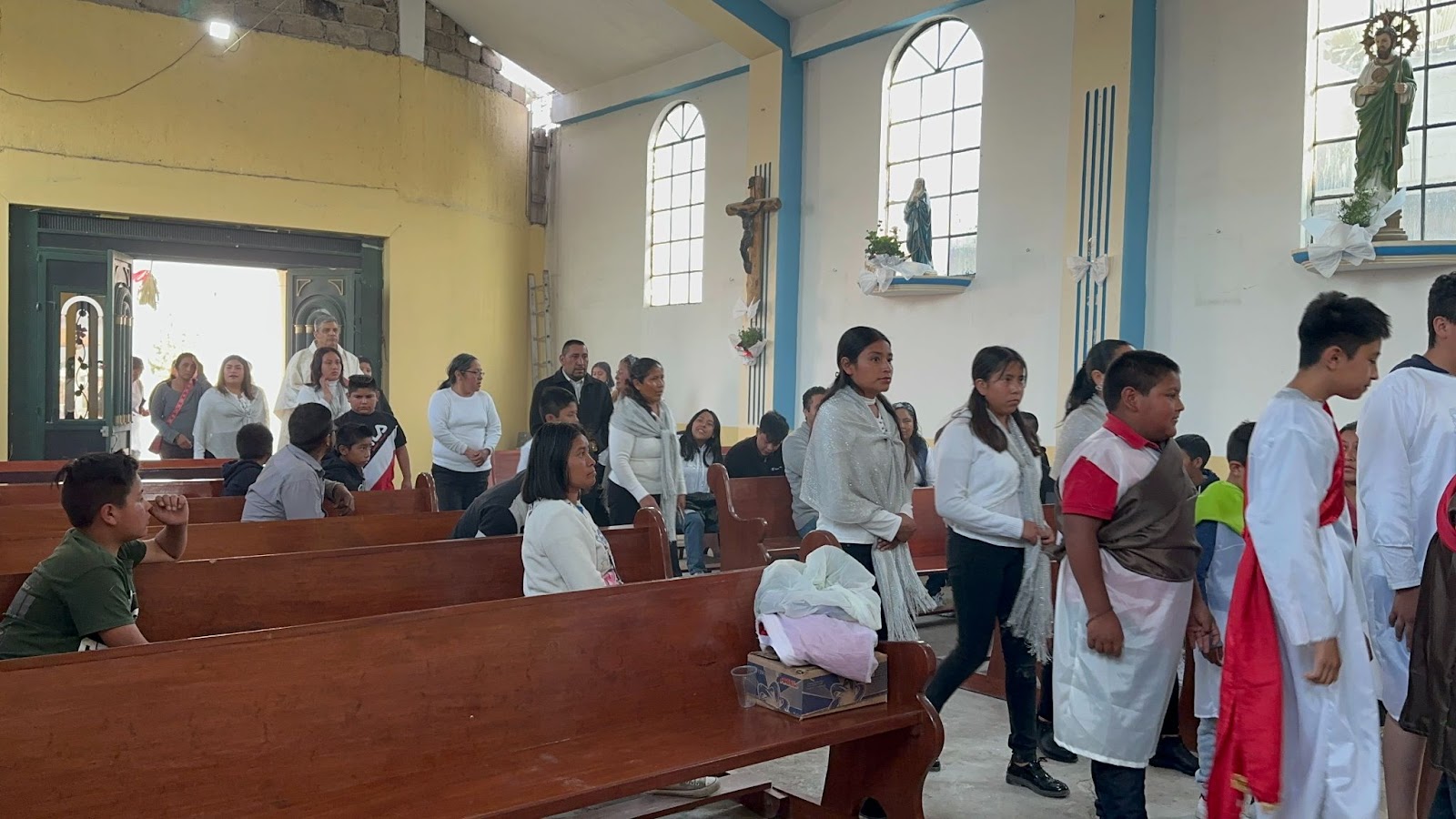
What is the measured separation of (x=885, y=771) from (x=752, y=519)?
3.08 m

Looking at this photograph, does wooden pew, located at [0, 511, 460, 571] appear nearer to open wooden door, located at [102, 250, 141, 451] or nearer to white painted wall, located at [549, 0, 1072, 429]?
white painted wall, located at [549, 0, 1072, 429]

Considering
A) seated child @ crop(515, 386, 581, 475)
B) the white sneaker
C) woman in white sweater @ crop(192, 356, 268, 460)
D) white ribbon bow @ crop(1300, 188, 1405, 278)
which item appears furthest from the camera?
woman in white sweater @ crop(192, 356, 268, 460)

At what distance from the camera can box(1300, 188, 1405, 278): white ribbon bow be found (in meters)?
5.96

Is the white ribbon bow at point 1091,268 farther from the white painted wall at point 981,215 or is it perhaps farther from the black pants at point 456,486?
the black pants at point 456,486

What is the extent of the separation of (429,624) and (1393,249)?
554 centimetres

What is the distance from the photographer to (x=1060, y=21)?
775cm

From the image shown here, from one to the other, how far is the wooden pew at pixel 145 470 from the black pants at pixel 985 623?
15.8 ft

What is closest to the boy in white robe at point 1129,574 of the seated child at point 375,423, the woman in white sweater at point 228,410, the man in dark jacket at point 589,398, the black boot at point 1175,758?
the black boot at point 1175,758

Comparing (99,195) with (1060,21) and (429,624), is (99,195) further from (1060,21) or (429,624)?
(429,624)

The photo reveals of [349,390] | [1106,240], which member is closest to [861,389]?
[349,390]

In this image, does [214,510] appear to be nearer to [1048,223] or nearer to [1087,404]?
[1087,404]

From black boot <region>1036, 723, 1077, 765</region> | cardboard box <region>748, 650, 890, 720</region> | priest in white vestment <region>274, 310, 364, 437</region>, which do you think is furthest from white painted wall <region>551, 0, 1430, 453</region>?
cardboard box <region>748, 650, 890, 720</region>

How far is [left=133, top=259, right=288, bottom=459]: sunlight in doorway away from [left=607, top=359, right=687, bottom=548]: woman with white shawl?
45.1ft

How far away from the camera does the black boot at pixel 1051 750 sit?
3787 mm
